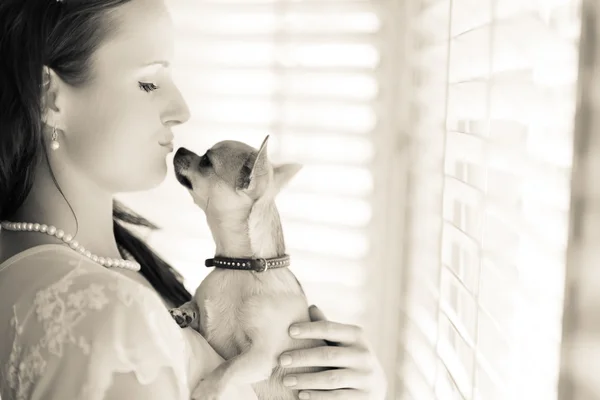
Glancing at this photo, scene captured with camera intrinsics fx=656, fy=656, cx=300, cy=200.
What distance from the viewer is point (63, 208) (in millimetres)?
1000

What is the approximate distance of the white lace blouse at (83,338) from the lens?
846mm

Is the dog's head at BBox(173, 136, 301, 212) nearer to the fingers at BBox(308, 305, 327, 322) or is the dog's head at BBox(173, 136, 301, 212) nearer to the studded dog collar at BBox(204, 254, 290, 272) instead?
the studded dog collar at BBox(204, 254, 290, 272)

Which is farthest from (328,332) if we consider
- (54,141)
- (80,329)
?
(54,141)

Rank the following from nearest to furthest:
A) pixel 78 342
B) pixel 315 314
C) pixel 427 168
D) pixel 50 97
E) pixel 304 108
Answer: pixel 78 342 < pixel 50 97 < pixel 315 314 < pixel 427 168 < pixel 304 108

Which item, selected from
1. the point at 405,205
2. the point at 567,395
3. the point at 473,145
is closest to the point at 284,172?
the point at 473,145

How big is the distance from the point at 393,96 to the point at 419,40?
0.57ft

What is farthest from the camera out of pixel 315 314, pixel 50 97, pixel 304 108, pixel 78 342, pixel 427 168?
pixel 304 108

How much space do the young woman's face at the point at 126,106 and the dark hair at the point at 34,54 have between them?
0.02 m

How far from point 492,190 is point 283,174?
1.05 ft

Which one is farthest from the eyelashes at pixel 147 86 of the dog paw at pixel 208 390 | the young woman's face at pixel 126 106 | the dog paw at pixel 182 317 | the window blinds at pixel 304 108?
the window blinds at pixel 304 108

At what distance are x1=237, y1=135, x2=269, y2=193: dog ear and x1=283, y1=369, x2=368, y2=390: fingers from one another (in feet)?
0.95

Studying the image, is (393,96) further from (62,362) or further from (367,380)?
(62,362)

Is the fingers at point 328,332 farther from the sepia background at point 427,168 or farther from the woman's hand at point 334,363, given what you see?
the sepia background at point 427,168

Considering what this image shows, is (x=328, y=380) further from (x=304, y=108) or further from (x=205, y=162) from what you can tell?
(x=304, y=108)
